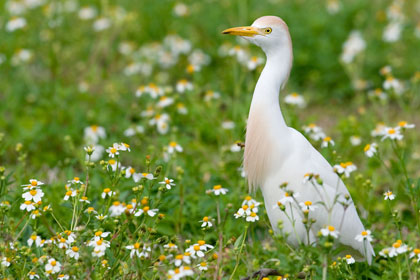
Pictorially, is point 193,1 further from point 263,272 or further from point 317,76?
point 263,272

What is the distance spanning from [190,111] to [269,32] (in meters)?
1.90

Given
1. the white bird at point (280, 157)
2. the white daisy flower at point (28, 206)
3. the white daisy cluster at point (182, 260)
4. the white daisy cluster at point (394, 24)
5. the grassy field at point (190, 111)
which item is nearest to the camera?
the white daisy cluster at point (182, 260)

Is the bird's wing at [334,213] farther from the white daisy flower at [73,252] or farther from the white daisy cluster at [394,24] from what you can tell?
the white daisy cluster at [394,24]

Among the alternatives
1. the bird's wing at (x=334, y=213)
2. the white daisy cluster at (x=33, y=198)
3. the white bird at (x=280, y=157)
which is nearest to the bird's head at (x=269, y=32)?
the white bird at (x=280, y=157)

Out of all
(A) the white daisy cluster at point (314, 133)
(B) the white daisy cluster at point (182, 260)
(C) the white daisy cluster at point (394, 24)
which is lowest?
→ (B) the white daisy cluster at point (182, 260)

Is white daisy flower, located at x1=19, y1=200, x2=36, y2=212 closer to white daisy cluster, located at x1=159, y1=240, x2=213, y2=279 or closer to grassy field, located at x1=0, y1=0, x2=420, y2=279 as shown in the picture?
grassy field, located at x1=0, y1=0, x2=420, y2=279

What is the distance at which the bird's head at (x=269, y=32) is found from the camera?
9.21 ft

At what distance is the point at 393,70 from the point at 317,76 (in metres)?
0.74

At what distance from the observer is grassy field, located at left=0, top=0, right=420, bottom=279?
313cm

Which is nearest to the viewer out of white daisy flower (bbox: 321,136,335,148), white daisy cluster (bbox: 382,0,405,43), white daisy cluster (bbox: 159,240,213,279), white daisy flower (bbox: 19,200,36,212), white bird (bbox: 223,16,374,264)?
white daisy cluster (bbox: 159,240,213,279)

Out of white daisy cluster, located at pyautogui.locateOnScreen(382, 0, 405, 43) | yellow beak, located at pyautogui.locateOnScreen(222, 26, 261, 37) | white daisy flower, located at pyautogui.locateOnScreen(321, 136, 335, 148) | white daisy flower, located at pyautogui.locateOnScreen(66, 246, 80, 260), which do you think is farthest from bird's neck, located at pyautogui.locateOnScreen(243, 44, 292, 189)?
white daisy cluster, located at pyautogui.locateOnScreen(382, 0, 405, 43)

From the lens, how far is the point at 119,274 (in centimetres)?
253

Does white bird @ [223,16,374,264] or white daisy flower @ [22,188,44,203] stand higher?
white bird @ [223,16,374,264]

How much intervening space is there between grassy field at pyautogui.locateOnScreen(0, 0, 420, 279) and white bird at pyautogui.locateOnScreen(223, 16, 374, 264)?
0.65ft
